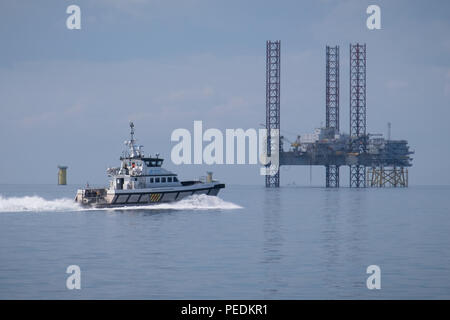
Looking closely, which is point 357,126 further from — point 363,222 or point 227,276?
point 227,276

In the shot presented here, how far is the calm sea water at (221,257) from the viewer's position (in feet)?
71.7

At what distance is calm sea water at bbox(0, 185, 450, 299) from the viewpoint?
71.7 feet

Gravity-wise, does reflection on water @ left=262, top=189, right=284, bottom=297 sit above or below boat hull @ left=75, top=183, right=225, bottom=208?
below

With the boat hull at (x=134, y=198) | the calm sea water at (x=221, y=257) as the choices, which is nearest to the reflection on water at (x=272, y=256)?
the calm sea water at (x=221, y=257)

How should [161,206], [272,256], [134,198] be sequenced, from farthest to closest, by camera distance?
1. [161,206]
2. [134,198]
3. [272,256]

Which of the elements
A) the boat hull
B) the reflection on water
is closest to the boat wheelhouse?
the boat hull

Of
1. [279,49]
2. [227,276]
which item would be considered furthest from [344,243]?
[279,49]

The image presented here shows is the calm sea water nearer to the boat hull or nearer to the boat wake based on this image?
the boat hull

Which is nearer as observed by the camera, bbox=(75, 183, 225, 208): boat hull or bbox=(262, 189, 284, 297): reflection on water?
bbox=(262, 189, 284, 297): reflection on water

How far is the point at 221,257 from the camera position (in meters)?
29.7

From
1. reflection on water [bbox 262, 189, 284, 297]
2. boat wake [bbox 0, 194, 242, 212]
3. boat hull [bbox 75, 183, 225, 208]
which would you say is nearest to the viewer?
reflection on water [bbox 262, 189, 284, 297]

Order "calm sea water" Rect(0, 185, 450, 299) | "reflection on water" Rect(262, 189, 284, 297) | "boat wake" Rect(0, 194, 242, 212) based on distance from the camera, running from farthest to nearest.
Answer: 1. "boat wake" Rect(0, 194, 242, 212)
2. "reflection on water" Rect(262, 189, 284, 297)
3. "calm sea water" Rect(0, 185, 450, 299)

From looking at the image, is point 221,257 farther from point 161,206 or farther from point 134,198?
point 161,206

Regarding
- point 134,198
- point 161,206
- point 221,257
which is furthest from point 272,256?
point 161,206
